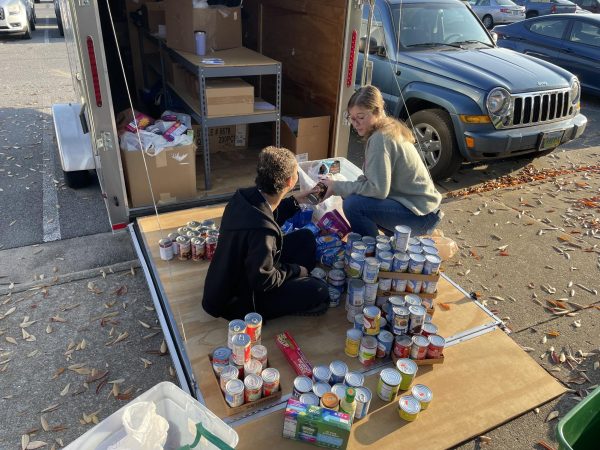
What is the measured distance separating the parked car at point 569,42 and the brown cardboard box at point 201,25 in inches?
293

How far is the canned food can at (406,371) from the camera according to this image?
2788 millimetres

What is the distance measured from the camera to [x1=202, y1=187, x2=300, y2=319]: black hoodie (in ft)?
9.09

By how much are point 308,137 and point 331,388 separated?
3.44m

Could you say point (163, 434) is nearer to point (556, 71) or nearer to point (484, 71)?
point (484, 71)

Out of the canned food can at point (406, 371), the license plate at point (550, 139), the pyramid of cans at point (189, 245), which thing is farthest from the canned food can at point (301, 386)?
the license plate at point (550, 139)

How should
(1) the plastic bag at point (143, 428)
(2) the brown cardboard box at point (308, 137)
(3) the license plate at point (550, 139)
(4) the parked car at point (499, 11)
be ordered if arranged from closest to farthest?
(1) the plastic bag at point (143, 428) → (2) the brown cardboard box at point (308, 137) → (3) the license plate at point (550, 139) → (4) the parked car at point (499, 11)

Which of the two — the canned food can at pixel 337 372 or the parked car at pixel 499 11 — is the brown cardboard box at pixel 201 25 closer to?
the canned food can at pixel 337 372

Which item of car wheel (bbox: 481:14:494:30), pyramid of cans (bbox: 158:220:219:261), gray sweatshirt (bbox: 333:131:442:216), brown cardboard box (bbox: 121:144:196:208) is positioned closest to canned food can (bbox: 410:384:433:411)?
gray sweatshirt (bbox: 333:131:442:216)

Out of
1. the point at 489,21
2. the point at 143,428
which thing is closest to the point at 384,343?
the point at 143,428

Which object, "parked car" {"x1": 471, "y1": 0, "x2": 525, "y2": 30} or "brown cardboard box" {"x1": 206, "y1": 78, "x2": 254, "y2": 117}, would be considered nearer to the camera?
"brown cardboard box" {"x1": 206, "y1": 78, "x2": 254, "y2": 117}

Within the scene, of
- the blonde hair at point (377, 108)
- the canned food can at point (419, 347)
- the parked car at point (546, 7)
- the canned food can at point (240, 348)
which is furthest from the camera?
the parked car at point (546, 7)

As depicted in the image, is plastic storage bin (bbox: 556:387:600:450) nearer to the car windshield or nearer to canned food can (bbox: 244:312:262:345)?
canned food can (bbox: 244:312:262:345)

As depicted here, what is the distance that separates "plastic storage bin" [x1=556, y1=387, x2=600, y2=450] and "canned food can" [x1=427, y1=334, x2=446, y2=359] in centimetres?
95

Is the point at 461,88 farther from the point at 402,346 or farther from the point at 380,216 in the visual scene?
the point at 402,346
